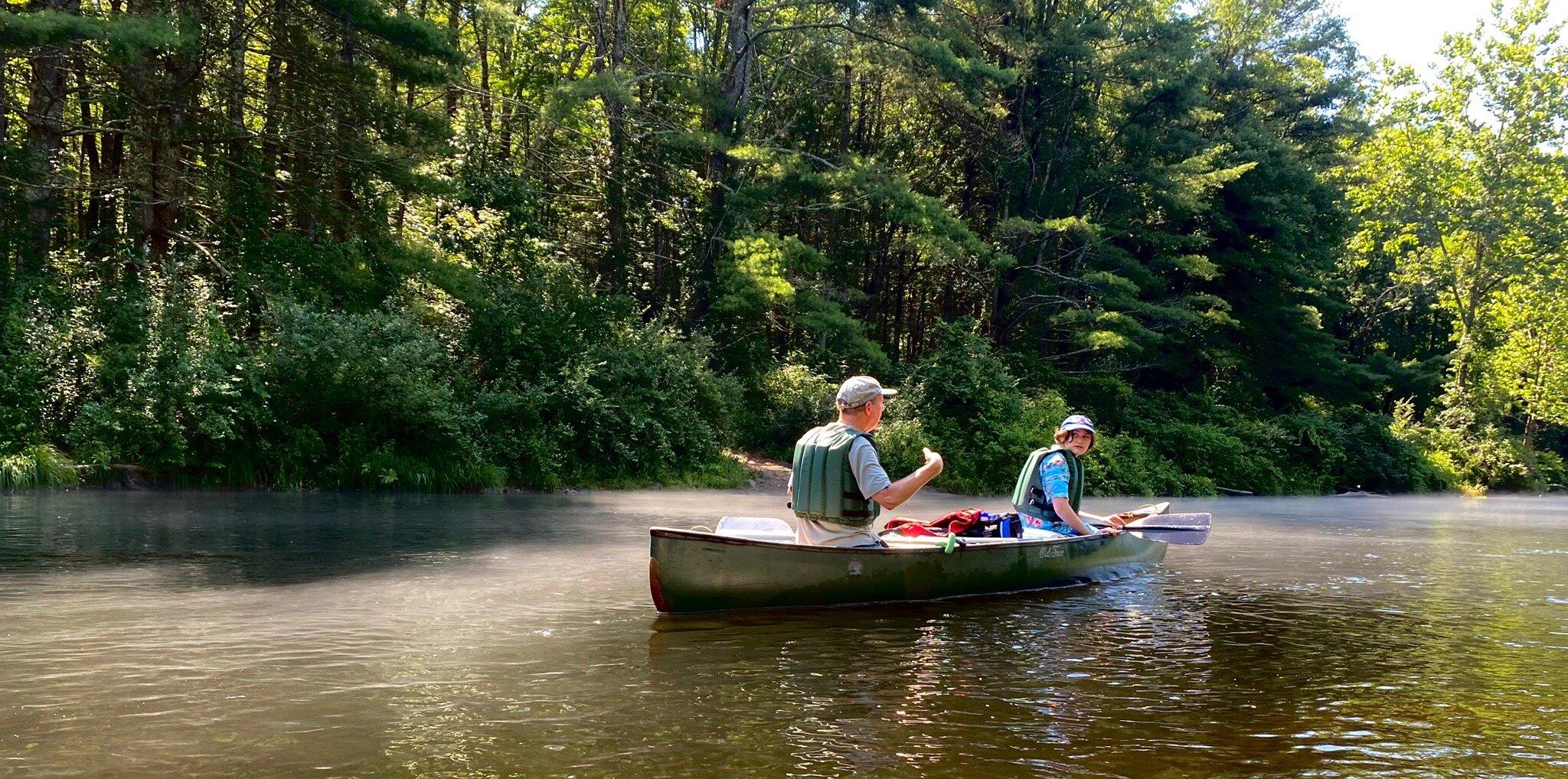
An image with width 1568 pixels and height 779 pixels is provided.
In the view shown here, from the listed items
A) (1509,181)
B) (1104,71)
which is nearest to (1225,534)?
(1104,71)

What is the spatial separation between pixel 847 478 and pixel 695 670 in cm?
214

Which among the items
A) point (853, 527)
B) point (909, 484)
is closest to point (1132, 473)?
point (853, 527)

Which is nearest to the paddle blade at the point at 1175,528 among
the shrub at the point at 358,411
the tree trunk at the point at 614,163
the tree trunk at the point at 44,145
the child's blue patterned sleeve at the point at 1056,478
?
the child's blue patterned sleeve at the point at 1056,478

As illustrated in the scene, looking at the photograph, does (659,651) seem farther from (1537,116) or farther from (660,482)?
(1537,116)

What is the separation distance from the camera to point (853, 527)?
8758mm

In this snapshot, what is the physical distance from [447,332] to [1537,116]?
36.3 metres

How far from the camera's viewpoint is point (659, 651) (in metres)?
7.26

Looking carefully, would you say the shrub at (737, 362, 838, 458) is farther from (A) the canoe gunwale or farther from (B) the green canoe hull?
(A) the canoe gunwale

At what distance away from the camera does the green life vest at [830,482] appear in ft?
27.5

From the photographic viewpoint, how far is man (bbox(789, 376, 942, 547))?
817 cm

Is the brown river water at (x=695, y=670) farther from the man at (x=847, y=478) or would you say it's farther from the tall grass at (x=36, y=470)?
the tall grass at (x=36, y=470)

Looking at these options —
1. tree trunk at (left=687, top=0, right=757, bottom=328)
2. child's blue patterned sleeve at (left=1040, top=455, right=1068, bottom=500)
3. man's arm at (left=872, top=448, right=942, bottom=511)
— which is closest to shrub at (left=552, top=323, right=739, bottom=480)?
tree trunk at (left=687, top=0, right=757, bottom=328)

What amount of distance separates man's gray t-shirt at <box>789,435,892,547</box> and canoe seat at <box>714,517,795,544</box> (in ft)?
0.30

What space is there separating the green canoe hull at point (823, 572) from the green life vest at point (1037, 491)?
0.48m
